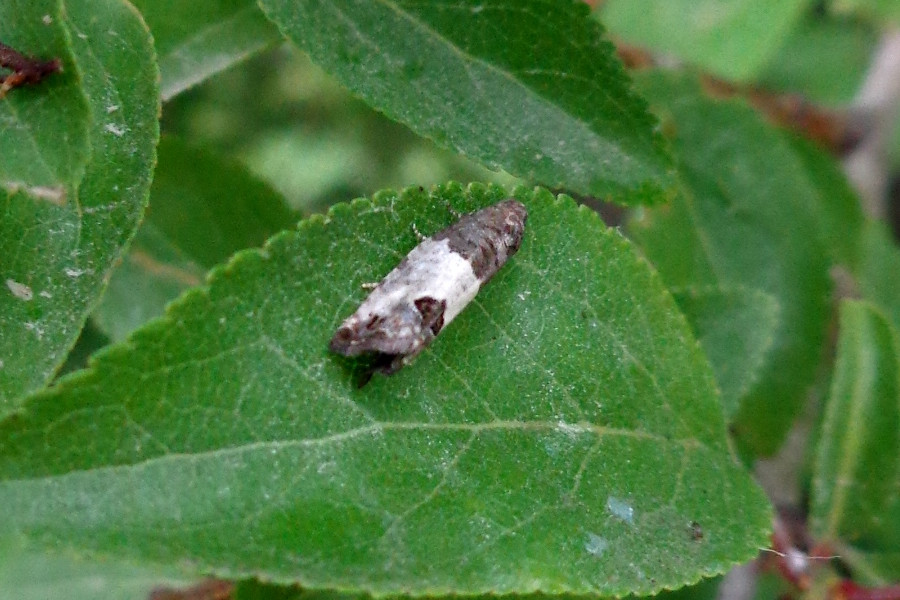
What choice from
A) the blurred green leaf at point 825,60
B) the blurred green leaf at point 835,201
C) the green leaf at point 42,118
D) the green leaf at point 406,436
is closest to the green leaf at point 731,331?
the green leaf at point 406,436

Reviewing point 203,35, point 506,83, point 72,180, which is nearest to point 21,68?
point 72,180

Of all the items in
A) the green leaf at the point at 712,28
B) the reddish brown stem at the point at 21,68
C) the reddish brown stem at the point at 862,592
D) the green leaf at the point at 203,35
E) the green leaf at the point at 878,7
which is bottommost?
the reddish brown stem at the point at 862,592

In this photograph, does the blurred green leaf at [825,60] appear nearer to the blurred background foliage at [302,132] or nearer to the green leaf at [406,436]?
the blurred background foliage at [302,132]

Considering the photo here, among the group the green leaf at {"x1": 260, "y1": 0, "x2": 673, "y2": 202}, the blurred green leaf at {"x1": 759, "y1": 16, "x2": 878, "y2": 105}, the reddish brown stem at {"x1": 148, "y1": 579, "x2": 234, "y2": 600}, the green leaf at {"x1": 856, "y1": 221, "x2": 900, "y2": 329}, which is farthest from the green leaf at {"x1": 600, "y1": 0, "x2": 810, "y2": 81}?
the reddish brown stem at {"x1": 148, "y1": 579, "x2": 234, "y2": 600}

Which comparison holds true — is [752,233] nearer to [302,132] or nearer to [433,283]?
[433,283]

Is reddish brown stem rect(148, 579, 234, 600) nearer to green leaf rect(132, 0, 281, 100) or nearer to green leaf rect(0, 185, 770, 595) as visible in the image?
green leaf rect(0, 185, 770, 595)

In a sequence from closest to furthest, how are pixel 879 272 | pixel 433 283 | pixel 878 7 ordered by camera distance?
pixel 433 283 → pixel 879 272 → pixel 878 7
